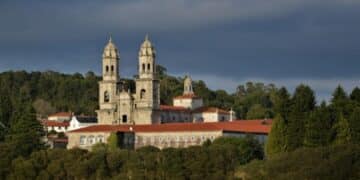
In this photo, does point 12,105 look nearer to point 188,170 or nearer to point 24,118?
point 24,118

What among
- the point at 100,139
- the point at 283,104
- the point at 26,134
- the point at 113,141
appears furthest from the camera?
the point at 100,139

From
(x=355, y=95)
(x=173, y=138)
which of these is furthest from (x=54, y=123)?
(x=355, y=95)

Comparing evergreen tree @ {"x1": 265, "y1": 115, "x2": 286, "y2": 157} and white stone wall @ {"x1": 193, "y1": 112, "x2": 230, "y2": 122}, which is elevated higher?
white stone wall @ {"x1": 193, "y1": 112, "x2": 230, "y2": 122}

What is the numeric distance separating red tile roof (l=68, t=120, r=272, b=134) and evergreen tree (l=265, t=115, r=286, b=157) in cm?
1121

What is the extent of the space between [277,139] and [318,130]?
322 centimetres

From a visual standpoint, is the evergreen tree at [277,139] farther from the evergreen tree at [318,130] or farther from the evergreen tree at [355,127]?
the evergreen tree at [355,127]

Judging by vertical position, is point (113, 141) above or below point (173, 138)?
below

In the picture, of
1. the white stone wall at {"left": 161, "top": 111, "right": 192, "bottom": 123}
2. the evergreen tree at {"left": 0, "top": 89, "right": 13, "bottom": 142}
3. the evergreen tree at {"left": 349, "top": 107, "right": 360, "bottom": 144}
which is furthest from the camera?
the white stone wall at {"left": 161, "top": 111, "right": 192, "bottom": 123}

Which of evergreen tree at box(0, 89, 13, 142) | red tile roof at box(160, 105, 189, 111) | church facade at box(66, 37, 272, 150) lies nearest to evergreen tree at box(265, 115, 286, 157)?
church facade at box(66, 37, 272, 150)

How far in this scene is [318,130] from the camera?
6131cm

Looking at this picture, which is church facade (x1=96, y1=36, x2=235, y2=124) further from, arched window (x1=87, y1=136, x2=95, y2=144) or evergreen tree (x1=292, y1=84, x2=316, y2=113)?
evergreen tree (x1=292, y1=84, x2=316, y2=113)

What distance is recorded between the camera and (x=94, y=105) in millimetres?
109062

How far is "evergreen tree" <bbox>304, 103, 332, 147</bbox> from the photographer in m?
61.0

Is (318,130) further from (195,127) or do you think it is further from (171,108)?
(171,108)
